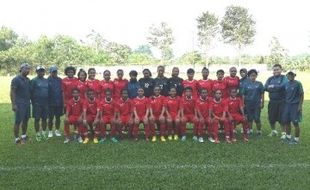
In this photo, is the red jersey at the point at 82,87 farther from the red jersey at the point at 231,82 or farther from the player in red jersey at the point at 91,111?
the red jersey at the point at 231,82

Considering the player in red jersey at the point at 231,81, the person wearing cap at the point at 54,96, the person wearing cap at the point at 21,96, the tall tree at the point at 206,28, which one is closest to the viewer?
the person wearing cap at the point at 21,96

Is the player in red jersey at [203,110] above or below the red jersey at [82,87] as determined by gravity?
below

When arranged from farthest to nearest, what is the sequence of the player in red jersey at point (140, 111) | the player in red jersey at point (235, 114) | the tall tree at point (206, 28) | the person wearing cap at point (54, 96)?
the tall tree at point (206, 28)
the person wearing cap at point (54, 96)
the player in red jersey at point (140, 111)
the player in red jersey at point (235, 114)

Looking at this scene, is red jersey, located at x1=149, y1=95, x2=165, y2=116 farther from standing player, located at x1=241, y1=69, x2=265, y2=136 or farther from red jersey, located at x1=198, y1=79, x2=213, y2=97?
standing player, located at x1=241, y1=69, x2=265, y2=136

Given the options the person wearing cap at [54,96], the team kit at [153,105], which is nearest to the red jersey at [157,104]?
the team kit at [153,105]

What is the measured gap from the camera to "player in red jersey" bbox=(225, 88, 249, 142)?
11.6 m

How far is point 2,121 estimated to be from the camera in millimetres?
16125

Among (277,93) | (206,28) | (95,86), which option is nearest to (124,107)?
(95,86)

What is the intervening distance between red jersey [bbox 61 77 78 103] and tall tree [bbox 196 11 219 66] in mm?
61625

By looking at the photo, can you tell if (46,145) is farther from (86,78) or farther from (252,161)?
(252,161)

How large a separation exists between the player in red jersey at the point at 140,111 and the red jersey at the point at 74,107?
133cm

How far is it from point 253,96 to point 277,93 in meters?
0.60

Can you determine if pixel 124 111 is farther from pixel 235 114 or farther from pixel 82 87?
pixel 235 114

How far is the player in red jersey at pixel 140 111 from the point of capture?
38.3 feet
